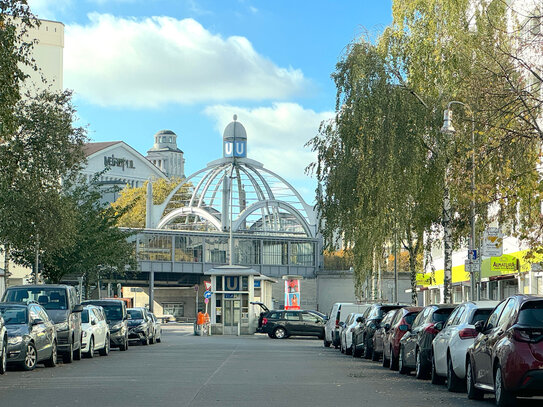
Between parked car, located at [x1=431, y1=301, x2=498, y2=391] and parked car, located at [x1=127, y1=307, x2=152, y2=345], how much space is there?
1036 inches

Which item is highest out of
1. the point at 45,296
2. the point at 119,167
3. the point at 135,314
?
the point at 119,167

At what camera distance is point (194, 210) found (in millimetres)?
104312

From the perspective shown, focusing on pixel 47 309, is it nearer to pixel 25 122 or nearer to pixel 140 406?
pixel 25 122

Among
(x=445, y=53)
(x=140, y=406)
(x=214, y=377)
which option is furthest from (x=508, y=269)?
(x=140, y=406)

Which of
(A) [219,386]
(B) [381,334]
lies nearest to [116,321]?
(B) [381,334]

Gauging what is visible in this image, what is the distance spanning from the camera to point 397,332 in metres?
25.7

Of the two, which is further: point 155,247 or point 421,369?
point 155,247

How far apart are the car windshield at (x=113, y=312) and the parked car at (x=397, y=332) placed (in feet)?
49.6

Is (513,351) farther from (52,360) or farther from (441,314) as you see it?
(52,360)

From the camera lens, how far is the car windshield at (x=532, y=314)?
1448 cm

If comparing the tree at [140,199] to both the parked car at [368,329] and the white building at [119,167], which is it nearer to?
the white building at [119,167]

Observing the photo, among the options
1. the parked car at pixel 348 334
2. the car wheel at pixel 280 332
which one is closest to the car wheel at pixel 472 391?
the parked car at pixel 348 334

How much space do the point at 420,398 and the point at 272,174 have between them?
86.0 meters

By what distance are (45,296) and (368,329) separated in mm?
9674
